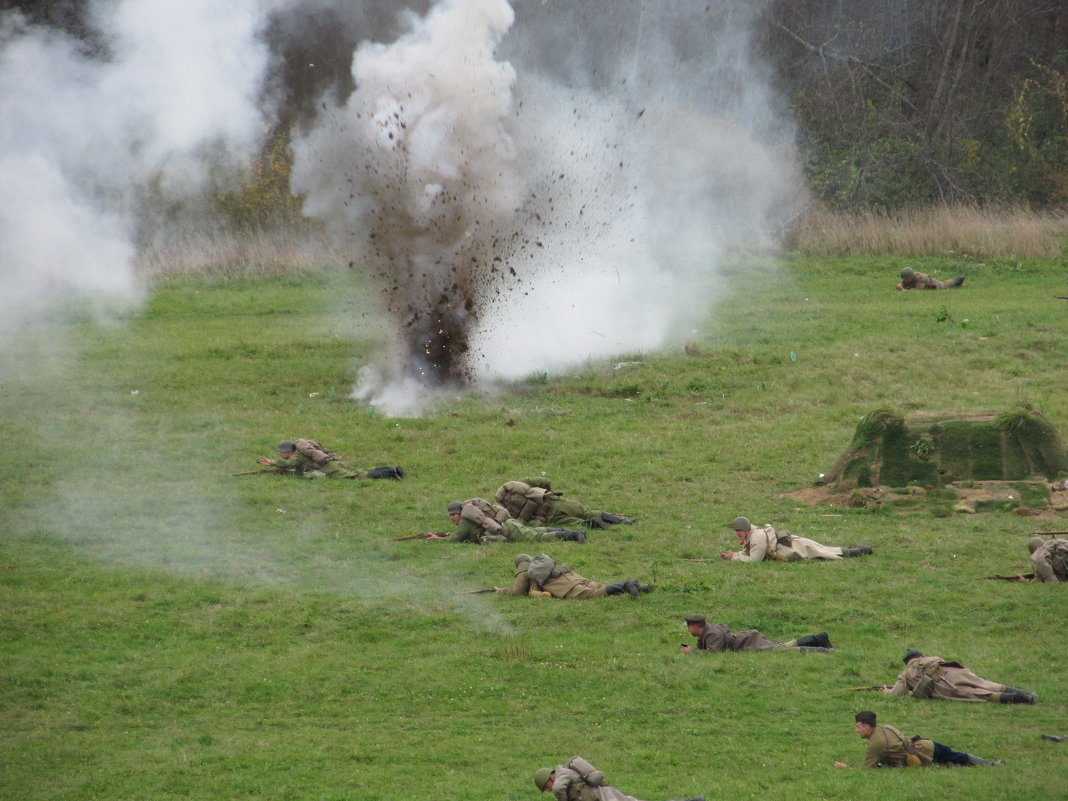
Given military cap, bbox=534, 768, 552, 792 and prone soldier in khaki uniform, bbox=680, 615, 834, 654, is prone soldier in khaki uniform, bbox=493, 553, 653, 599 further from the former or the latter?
military cap, bbox=534, 768, 552, 792

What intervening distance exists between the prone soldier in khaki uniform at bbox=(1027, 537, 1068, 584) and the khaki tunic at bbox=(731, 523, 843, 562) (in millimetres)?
2627

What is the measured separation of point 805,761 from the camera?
1284 centimetres

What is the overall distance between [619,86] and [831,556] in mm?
21639

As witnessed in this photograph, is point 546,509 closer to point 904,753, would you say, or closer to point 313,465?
point 313,465

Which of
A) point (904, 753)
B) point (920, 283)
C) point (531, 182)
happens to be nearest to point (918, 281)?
point (920, 283)

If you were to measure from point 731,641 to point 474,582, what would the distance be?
4.07m

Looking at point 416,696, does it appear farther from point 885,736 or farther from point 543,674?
point 885,736

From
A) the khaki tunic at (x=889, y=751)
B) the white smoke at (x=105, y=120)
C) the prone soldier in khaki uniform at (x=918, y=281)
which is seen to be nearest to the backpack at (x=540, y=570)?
the khaki tunic at (x=889, y=751)

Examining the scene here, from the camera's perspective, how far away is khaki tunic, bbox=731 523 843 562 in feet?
63.6

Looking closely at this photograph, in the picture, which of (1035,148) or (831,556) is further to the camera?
(1035,148)

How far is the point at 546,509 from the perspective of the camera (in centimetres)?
2134

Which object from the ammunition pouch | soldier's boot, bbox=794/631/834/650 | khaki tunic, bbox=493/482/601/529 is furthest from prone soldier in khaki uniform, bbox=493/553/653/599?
the ammunition pouch

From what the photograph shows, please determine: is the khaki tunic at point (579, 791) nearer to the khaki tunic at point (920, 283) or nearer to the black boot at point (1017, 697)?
the black boot at point (1017, 697)

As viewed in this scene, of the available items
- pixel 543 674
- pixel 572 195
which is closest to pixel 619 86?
pixel 572 195
